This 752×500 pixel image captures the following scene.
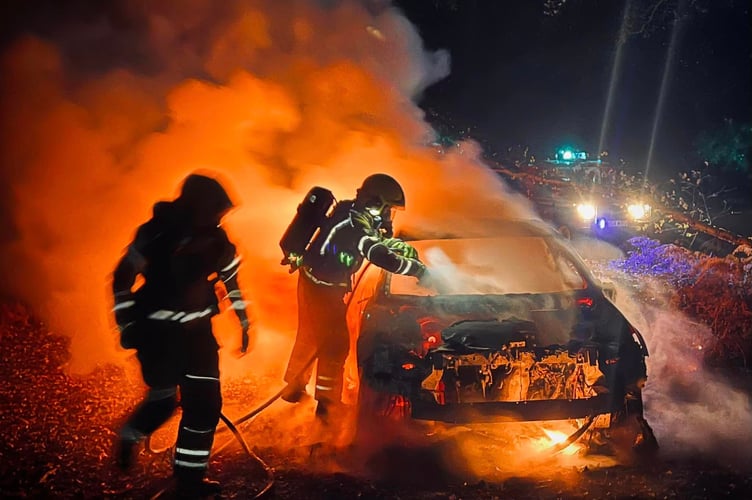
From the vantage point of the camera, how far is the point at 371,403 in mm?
4031

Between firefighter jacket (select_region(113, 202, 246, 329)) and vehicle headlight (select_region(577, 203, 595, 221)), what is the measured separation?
10.1 metres

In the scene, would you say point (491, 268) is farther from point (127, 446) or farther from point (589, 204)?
point (589, 204)

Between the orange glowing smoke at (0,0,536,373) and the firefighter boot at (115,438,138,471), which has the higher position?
the orange glowing smoke at (0,0,536,373)

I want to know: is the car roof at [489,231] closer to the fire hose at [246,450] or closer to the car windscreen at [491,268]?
the car windscreen at [491,268]

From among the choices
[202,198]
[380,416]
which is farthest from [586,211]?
[202,198]

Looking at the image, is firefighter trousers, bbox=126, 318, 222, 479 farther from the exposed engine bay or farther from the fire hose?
the exposed engine bay

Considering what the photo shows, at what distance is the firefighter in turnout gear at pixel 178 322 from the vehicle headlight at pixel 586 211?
393 inches

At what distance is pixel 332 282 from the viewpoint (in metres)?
4.93

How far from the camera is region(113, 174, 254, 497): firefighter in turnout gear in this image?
12.2 feet

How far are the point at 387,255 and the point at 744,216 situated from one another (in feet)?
47.5

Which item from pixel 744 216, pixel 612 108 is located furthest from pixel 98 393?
pixel 612 108

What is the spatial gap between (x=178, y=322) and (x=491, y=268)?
108 inches

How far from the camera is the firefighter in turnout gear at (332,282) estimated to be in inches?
193

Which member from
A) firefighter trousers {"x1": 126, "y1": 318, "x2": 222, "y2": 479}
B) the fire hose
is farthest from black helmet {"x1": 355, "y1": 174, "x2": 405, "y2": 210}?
firefighter trousers {"x1": 126, "y1": 318, "x2": 222, "y2": 479}
